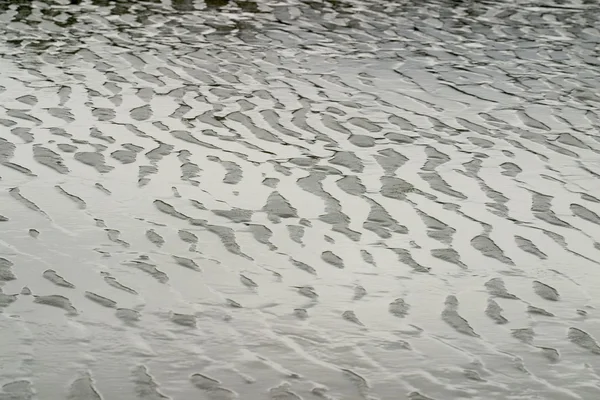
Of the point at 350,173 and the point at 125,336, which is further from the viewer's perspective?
the point at 350,173

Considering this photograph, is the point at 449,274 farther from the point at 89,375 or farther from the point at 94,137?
the point at 94,137

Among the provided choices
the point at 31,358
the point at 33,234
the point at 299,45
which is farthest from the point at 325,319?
the point at 299,45

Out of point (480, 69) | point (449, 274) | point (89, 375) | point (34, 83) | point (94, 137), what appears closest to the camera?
point (89, 375)

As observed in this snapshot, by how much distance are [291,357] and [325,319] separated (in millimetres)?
314

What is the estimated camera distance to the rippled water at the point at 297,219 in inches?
127

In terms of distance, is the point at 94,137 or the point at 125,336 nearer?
the point at 125,336

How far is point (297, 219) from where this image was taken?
4.50 m

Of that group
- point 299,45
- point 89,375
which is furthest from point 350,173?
point 299,45

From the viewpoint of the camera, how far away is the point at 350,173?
16.8 feet

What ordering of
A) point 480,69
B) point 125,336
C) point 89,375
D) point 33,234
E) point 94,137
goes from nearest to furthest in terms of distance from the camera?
1. point 89,375
2. point 125,336
3. point 33,234
4. point 94,137
5. point 480,69

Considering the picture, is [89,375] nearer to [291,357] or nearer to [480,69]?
[291,357]

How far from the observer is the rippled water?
3227 mm

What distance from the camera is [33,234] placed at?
427 centimetres

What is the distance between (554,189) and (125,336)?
244 centimetres
